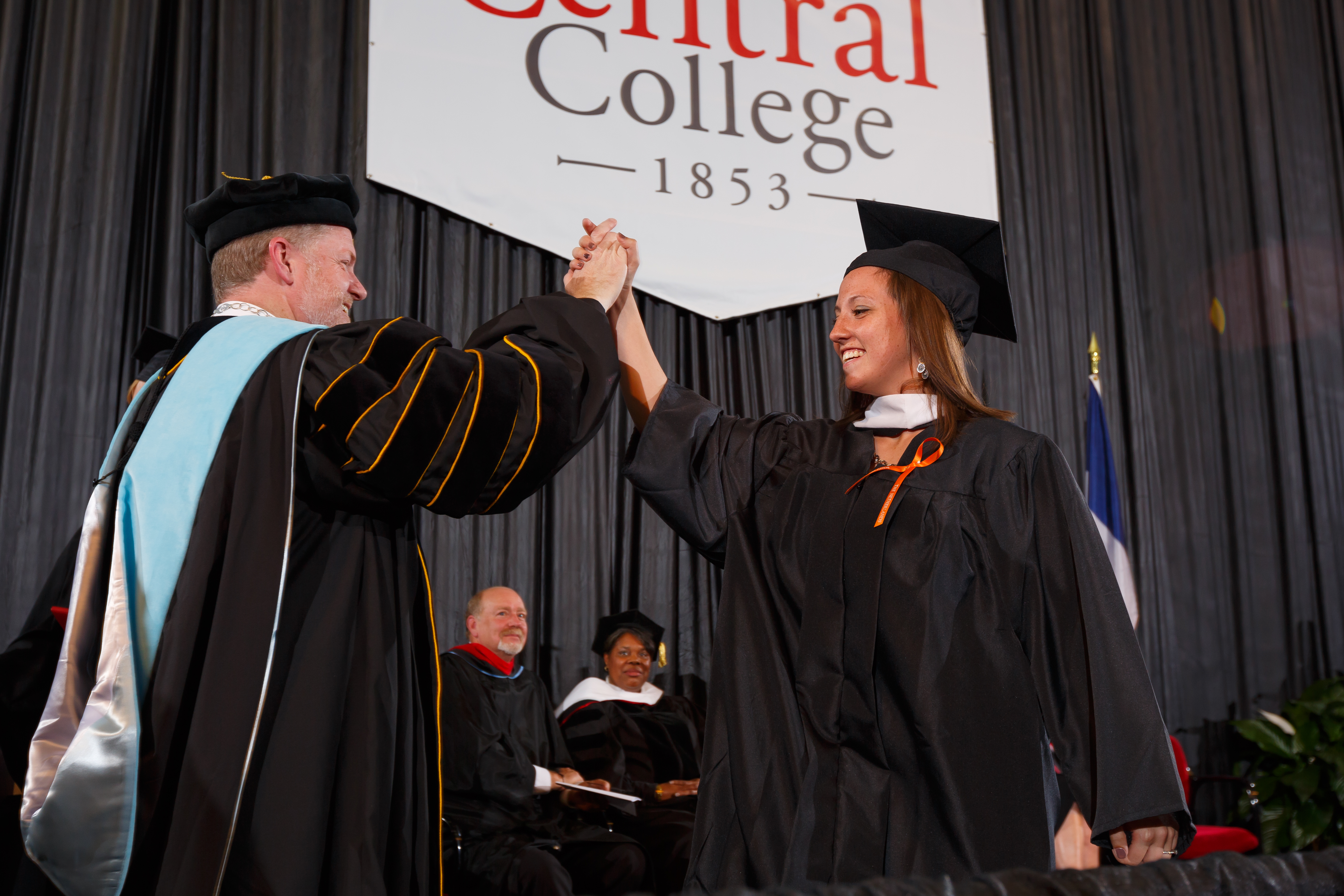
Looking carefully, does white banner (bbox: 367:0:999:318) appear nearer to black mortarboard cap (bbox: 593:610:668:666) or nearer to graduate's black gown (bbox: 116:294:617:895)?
black mortarboard cap (bbox: 593:610:668:666)

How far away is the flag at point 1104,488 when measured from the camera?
5.65 m

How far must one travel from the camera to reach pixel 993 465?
1814mm

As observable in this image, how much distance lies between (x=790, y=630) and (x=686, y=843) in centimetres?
268

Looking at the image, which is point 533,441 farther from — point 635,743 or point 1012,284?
point 1012,284

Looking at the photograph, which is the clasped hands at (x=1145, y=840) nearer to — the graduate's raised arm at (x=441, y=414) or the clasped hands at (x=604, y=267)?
the graduate's raised arm at (x=441, y=414)

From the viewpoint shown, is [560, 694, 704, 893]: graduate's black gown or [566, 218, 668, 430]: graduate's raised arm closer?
[566, 218, 668, 430]: graduate's raised arm

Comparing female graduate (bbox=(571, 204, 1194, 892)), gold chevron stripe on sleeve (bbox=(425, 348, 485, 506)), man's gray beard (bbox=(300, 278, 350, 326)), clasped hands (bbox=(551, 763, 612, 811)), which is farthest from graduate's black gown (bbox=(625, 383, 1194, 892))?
clasped hands (bbox=(551, 763, 612, 811))

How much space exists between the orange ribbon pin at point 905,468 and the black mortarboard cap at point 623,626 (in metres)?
3.21

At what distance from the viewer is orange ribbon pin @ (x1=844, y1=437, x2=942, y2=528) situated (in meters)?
1.79

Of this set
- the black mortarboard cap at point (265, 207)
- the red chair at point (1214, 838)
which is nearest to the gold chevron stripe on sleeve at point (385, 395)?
the black mortarboard cap at point (265, 207)

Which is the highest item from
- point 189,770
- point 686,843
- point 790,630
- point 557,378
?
point 557,378

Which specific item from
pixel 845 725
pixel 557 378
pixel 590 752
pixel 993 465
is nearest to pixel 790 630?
pixel 845 725

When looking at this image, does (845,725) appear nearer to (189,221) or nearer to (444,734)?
(189,221)

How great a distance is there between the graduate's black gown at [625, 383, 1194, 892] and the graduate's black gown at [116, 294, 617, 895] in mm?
421
